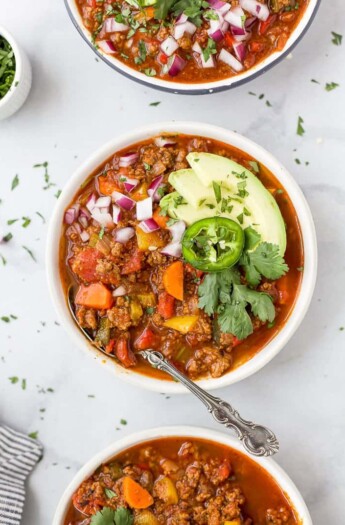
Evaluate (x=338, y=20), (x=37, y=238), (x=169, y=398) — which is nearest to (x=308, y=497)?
(x=169, y=398)

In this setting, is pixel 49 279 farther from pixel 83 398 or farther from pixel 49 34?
pixel 49 34

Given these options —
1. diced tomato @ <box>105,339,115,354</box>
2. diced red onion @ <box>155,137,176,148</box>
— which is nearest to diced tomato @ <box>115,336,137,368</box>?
diced tomato @ <box>105,339,115,354</box>

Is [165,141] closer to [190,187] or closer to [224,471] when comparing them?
[190,187]

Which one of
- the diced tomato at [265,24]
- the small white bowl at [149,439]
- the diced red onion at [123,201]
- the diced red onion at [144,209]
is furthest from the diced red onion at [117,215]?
the diced tomato at [265,24]

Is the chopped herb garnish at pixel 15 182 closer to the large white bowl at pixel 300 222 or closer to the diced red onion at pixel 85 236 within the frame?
the large white bowl at pixel 300 222

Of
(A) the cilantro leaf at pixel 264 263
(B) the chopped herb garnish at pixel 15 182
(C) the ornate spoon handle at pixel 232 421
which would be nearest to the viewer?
(A) the cilantro leaf at pixel 264 263

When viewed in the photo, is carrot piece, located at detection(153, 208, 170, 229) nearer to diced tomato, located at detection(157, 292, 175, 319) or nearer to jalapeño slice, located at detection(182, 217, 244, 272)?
jalapeño slice, located at detection(182, 217, 244, 272)

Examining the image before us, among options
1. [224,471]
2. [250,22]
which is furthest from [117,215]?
[224,471]
